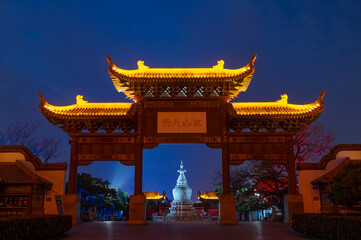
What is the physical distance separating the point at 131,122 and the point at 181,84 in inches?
133

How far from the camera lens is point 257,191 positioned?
69.7 feet

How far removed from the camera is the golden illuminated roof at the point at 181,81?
17.3 m

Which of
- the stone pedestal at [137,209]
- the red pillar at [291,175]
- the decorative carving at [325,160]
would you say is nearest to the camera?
the stone pedestal at [137,209]

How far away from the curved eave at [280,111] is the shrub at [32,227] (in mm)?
10038

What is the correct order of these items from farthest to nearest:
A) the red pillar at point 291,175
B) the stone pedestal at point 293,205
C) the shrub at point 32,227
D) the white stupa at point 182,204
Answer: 1. the white stupa at point 182,204
2. the red pillar at point 291,175
3. the stone pedestal at point 293,205
4. the shrub at point 32,227

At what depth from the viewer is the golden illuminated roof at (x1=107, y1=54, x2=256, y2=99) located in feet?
56.9

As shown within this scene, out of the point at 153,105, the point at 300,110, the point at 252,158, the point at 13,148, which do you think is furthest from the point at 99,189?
the point at 300,110

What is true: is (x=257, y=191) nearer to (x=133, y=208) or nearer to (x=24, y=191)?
(x=133, y=208)

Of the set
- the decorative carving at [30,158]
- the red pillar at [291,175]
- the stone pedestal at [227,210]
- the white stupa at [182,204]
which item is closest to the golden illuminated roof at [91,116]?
the decorative carving at [30,158]

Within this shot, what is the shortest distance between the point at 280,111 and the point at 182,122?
5.19 m

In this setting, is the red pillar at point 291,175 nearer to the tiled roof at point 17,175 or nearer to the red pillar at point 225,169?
the red pillar at point 225,169

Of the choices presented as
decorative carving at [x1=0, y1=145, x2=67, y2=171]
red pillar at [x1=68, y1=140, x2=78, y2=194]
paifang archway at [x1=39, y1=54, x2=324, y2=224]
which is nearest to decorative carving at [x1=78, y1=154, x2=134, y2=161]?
paifang archway at [x1=39, y1=54, x2=324, y2=224]

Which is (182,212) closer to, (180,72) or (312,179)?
(312,179)

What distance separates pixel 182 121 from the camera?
695 inches
